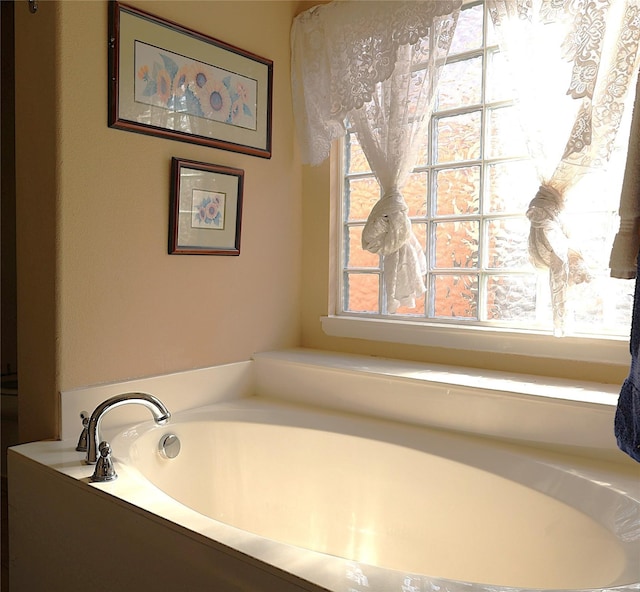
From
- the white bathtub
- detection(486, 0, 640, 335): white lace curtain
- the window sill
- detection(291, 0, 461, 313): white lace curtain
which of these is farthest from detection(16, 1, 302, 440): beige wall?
detection(486, 0, 640, 335): white lace curtain

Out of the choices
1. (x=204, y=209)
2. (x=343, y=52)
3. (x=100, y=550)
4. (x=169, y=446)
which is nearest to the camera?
(x=100, y=550)

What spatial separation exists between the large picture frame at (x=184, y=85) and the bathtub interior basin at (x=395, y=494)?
40.6 inches

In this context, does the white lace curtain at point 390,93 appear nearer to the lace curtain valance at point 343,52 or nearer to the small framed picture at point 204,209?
the lace curtain valance at point 343,52

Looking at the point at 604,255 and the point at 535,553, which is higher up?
the point at 604,255

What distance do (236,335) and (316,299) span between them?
45cm

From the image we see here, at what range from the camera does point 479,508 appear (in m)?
1.64

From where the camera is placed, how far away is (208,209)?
7.37 feet

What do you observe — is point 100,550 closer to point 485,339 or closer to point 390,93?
point 485,339

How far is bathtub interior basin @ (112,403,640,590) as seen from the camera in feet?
4.64

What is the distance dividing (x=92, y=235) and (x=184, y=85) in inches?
25.5

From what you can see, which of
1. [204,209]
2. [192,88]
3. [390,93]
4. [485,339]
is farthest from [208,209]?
[485,339]

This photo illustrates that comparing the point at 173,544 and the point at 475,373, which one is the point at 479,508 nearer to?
the point at 475,373

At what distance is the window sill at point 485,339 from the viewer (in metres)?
1.91

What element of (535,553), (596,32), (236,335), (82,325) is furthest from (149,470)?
(596,32)
